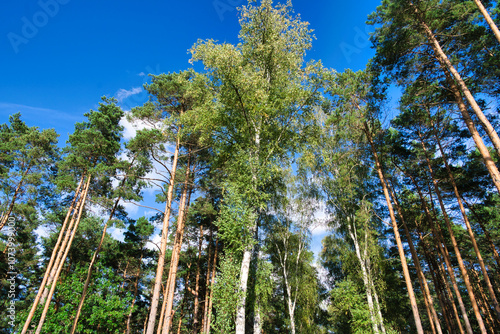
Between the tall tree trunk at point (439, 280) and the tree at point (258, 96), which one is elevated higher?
the tree at point (258, 96)

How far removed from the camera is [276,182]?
12602 millimetres

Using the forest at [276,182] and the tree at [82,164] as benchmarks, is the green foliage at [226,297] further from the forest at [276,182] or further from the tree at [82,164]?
the tree at [82,164]

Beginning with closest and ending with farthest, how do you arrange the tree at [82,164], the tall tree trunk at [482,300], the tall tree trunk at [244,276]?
the tall tree trunk at [244,276] < the tree at [82,164] < the tall tree trunk at [482,300]

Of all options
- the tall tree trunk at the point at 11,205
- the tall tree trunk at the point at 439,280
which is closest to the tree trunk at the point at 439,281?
the tall tree trunk at the point at 439,280

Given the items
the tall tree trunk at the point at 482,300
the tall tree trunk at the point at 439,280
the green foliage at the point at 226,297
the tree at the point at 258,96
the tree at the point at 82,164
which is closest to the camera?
the green foliage at the point at 226,297

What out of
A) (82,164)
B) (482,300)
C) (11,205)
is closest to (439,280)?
(482,300)

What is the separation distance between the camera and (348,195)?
13.6 m

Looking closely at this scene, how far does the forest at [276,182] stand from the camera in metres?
8.12

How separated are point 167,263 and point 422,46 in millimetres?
21304

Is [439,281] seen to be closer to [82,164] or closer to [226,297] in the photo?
[226,297]

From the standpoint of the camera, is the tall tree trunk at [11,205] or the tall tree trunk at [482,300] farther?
the tall tree trunk at [482,300]

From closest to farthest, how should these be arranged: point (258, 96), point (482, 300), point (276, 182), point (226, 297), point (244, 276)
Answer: point (226, 297) → point (244, 276) → point (258, 96) → point (276, 182) → point (482, 300)

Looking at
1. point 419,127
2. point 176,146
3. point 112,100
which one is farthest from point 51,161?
point 419,127

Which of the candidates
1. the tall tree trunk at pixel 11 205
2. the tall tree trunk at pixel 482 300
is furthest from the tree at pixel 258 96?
the tall tree trunk at pixel 482 300
